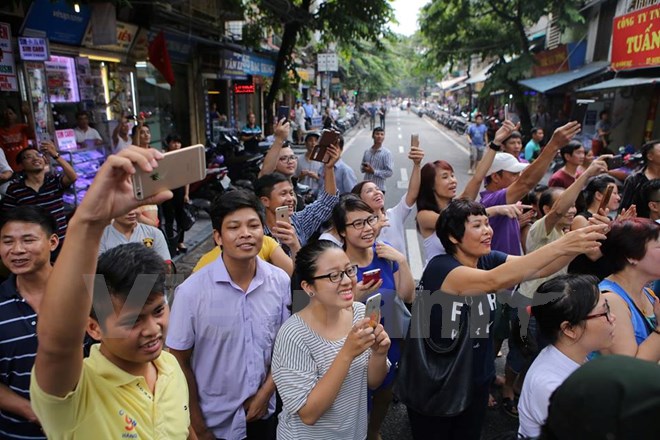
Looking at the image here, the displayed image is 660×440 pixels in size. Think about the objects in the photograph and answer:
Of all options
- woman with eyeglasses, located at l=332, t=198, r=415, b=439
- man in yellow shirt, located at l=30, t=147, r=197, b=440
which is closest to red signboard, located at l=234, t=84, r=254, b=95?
woman with eyeglasses, located at l=332, t=198, r=415, b=439

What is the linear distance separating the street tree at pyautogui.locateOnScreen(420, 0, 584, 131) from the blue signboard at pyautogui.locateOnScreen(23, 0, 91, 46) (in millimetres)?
12883

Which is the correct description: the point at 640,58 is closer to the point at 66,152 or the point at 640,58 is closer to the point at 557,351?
the point at 557,351

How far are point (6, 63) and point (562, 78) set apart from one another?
591 inches

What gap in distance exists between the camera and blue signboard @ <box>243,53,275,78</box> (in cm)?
1252

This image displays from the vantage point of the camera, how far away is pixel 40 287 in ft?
6.90

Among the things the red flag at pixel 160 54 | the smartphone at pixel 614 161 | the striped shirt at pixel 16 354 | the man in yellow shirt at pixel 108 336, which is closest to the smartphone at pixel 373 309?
the man in yellow shirt at pixel 108 336

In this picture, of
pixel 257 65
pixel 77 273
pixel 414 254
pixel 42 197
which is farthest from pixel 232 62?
pixel 77 273

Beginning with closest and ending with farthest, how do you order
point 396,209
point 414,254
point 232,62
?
point 396,209 < point 414,254 < point 232,62

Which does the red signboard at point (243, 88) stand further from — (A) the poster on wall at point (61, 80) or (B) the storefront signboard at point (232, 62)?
(A) the poster on wall at point (61, 80)

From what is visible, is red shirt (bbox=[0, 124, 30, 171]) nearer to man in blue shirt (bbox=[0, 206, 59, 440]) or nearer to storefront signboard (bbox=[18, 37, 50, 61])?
storefront signboard (bbox=[18, 37, 50, 61])

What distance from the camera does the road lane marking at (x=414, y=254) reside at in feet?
19.2

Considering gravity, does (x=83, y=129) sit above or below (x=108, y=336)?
above

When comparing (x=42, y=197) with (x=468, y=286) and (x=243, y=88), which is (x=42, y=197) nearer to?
(x=468, y=286)

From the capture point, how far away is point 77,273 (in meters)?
1.03
